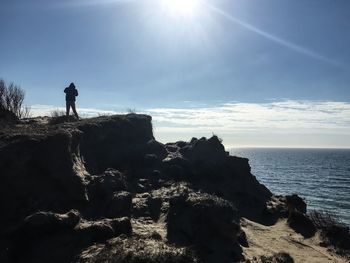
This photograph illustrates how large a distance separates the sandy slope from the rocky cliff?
1180 mm

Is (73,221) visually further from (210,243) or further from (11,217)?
(210,243)

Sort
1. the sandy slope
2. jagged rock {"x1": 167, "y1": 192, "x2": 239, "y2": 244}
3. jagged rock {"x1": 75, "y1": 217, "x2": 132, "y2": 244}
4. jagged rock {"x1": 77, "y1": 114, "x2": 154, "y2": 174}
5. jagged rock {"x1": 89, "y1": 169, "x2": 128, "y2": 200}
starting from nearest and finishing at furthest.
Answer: jagged rock {"x1": 75, "y1": 217, "x2": 132, "y2": 244} → jagged rock {"x1": 167, "y1": 192, "x2": 239, "y2": 244} → the sandy slope → jagged rock {"x1": 89, "y1": 169, "x2": 128, "y2": 200} → jagged rock {"x1": 77, "y1": 114, "x2": 154, "y2": 174}

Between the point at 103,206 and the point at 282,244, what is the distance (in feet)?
39.7

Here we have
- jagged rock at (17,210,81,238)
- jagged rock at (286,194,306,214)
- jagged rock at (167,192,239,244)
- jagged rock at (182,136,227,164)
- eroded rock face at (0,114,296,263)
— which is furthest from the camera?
jagged rock at (182,136,227,164)

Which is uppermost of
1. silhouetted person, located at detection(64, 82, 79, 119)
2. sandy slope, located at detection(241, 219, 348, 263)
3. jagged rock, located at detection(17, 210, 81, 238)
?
silhouetted person, located at detection(64, 82, 79, 119)

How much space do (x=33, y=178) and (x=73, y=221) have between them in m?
4.12

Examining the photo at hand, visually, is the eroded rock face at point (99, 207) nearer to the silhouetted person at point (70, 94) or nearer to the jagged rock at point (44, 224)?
the jagged rock at point (44, 224)

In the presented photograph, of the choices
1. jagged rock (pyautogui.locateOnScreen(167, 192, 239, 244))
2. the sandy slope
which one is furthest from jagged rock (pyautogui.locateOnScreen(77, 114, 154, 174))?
the sandy slope

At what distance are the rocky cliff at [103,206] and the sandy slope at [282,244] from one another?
1.18m

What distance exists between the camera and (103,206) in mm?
23375

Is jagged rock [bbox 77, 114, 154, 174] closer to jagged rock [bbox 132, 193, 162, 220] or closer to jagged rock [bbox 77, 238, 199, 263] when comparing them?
jagged rock [bbox 132, 193, 162, 220]

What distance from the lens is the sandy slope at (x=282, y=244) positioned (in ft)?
76.8

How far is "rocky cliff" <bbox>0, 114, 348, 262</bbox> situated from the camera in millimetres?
18328

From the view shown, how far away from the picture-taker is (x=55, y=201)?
21672 millimetres
